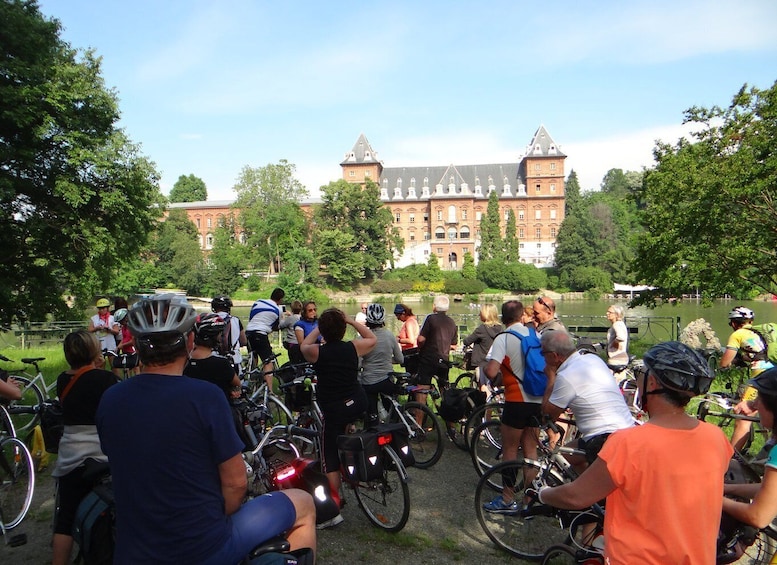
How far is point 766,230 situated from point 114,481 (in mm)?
18529

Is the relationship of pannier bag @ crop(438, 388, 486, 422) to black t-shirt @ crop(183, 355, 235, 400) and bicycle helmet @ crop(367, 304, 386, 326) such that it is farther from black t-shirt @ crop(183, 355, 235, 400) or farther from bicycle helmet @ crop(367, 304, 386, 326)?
black t-shirt @ crop(183, 355, 235, 400)

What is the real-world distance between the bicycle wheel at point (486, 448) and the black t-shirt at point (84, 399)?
144 inches

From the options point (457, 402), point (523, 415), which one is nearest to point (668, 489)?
point (523, 415)

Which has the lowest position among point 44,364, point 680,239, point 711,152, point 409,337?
point 44,364

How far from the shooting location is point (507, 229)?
84.3 metres

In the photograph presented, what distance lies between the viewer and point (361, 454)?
14.4 feet

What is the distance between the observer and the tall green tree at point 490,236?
8141 centimetres

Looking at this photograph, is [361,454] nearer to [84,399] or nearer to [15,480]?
[84,399]

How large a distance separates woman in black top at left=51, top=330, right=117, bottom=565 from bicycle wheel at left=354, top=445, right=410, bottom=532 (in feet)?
7.07

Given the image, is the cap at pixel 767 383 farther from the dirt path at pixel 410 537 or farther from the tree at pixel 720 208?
the tree at pixel 720 208

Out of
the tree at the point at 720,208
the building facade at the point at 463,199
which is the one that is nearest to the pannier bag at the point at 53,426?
the tree at the point at 720,208

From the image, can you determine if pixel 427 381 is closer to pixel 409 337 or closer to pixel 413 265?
pixel 409 337

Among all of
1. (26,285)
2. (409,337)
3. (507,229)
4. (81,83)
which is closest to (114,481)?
(409,337)

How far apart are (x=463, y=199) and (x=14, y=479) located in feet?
297
